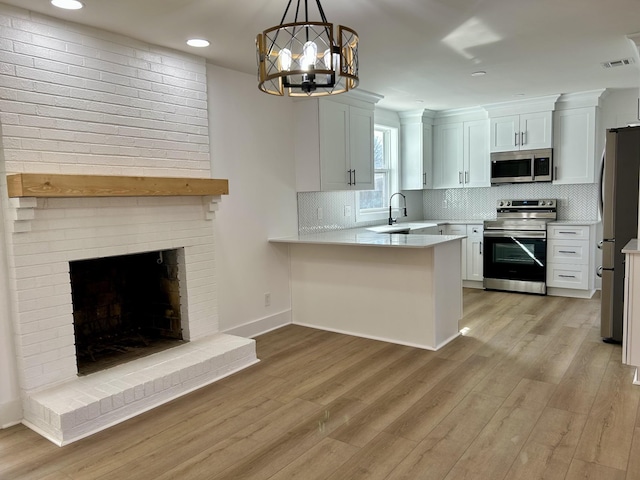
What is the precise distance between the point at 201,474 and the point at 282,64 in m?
1.92

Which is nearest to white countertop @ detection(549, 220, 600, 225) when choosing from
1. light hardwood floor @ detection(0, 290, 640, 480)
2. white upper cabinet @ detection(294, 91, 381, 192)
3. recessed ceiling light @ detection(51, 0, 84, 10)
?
light hardwood floor @ detection(0, 290, 640, 480)

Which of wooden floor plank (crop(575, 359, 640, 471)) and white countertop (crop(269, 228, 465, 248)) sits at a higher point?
white countertop (crop(269, 228, 465, 248))

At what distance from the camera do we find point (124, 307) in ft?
12.1

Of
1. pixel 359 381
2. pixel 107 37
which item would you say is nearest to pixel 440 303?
pixel 359 381

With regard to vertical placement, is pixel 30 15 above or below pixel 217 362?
above

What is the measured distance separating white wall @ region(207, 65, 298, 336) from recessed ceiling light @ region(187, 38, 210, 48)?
1.53 feet

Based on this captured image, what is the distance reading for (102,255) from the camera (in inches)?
120

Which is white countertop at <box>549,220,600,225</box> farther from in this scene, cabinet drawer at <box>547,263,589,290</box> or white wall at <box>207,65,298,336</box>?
white wall at <box>207,65,298,336</box>

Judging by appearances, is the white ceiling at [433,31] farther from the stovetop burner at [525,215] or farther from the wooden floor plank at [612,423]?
the wooden floor plank at [612,423]

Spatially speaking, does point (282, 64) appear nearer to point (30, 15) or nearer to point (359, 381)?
point (30, 15)

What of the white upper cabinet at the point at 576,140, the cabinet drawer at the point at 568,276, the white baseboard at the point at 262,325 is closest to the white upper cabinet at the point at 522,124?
the white upper cabinet at the point at 576,140

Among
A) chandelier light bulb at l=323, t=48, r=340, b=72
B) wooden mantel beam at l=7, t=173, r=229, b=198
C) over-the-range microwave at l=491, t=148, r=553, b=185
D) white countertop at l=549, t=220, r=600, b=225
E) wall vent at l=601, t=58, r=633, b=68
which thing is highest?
wall vent at l=601, t=58, r=633, b=68

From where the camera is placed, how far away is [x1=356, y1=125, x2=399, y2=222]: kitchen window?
6.21 m

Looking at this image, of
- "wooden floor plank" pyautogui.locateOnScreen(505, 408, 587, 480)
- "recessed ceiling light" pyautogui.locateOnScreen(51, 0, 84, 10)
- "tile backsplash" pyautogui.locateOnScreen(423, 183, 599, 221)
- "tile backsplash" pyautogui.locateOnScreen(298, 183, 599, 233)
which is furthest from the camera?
"tile backsplash" pyautogui.locateOnScreen(423, 183, 599, 221)
